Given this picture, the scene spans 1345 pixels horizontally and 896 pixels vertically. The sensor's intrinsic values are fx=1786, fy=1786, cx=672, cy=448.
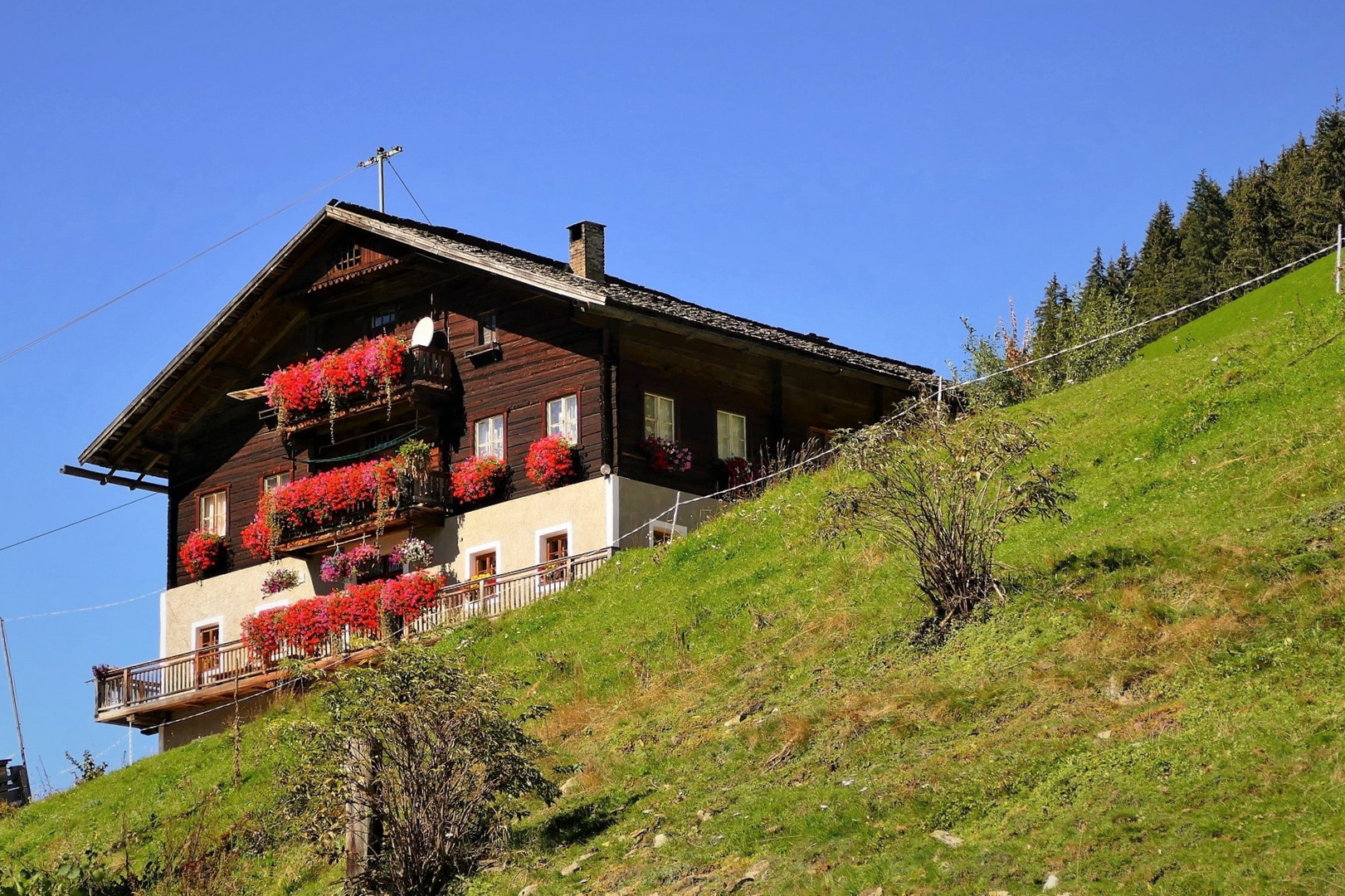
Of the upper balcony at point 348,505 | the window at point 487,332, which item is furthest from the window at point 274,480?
the window at point 487,332

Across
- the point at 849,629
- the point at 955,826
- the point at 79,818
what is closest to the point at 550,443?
the point at 79,818

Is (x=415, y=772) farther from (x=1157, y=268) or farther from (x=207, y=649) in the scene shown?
(x=1157, y=268)

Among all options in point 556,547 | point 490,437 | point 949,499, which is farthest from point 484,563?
point 949,499

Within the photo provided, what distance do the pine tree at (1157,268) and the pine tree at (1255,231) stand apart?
272 cm

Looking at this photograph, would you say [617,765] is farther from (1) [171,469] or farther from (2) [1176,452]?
(1) [171,469]

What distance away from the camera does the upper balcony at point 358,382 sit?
39344 millimetres

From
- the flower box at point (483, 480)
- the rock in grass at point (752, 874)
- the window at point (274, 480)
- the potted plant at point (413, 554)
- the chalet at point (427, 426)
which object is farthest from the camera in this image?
the window at point (274, 480)

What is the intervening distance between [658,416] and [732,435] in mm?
2210

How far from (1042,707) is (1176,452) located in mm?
8873

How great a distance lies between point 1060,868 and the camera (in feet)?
48.4

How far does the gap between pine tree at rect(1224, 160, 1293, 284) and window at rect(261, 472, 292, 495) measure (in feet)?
133

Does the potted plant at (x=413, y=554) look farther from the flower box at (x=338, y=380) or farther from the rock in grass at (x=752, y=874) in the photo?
the rock in grass at (x=752, y=874)

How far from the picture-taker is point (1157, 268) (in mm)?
78688

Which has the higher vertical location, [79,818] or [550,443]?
[550,443]
